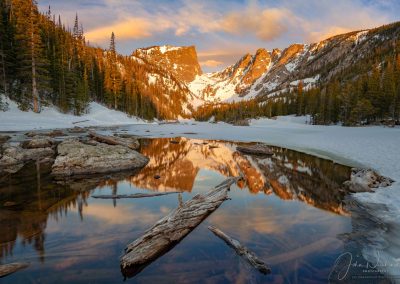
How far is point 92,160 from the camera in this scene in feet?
47.1

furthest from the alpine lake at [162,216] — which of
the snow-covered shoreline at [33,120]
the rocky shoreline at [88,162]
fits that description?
the snow-covered shoreline at [33,120]

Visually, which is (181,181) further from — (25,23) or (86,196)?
(25,23)

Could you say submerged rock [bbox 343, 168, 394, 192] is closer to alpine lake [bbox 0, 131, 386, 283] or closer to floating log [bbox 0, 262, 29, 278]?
alpine lake [bbox 0, 131, 386, 283]

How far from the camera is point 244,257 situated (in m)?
5.66

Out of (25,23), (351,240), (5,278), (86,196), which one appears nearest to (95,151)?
(86,196)

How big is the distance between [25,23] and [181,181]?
168ft

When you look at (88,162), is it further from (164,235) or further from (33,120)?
(33,120)

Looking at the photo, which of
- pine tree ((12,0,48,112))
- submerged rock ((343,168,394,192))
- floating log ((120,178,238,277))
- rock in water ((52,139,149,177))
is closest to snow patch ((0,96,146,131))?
pine tree ((12,0,48,112))

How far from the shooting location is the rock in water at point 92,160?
44.5 ft

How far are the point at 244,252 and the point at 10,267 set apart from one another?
4.84 meters

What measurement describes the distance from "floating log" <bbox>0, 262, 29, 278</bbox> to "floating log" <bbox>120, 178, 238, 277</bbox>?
199 cm

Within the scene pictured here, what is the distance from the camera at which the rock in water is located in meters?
13.6
